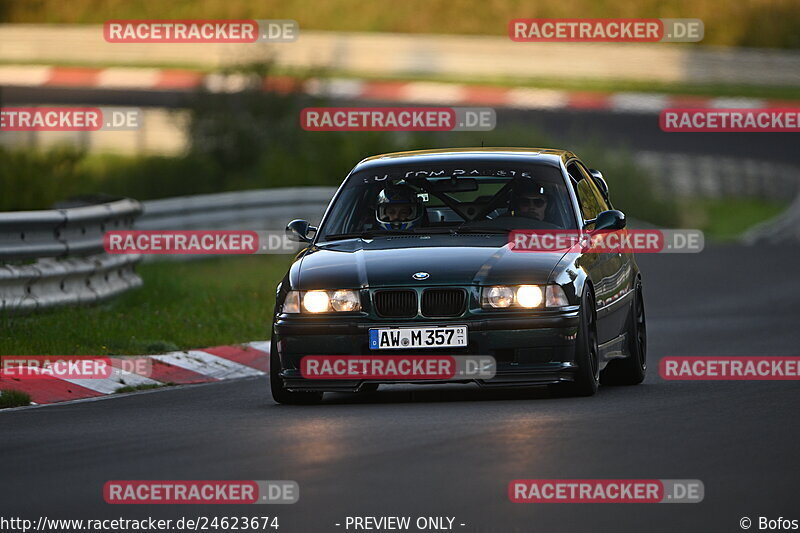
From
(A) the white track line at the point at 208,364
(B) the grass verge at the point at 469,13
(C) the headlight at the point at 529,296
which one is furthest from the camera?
(B) the grass verge at the point at 469,13

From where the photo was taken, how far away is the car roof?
1265 centimetres

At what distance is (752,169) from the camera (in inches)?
1299

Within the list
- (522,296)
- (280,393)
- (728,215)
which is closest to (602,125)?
(728,215)

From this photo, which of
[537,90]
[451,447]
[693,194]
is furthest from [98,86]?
[451,447]

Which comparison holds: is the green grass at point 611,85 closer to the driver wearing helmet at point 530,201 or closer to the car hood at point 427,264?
the driver wearing helmet at point 530,201

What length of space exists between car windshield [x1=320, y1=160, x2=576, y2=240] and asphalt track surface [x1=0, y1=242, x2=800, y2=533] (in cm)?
104

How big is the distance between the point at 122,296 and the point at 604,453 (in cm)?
908

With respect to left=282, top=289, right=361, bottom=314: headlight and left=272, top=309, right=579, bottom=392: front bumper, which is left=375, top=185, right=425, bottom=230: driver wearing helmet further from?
left=272, top=309, right=579, bottom=392: front bumper

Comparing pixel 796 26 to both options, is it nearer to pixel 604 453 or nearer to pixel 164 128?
pixel 164 128

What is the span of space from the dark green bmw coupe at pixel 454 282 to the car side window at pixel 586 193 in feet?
0.22

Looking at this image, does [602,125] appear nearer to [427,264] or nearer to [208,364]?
[208,364]

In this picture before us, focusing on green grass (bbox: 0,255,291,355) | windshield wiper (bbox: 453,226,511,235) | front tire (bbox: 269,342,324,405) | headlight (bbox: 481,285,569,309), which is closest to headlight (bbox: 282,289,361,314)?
front tire (bbox: 269,342,324,405)

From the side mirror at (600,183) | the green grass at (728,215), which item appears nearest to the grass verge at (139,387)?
the side mirror at (600,183)

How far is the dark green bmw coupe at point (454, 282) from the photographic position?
36.3ft
